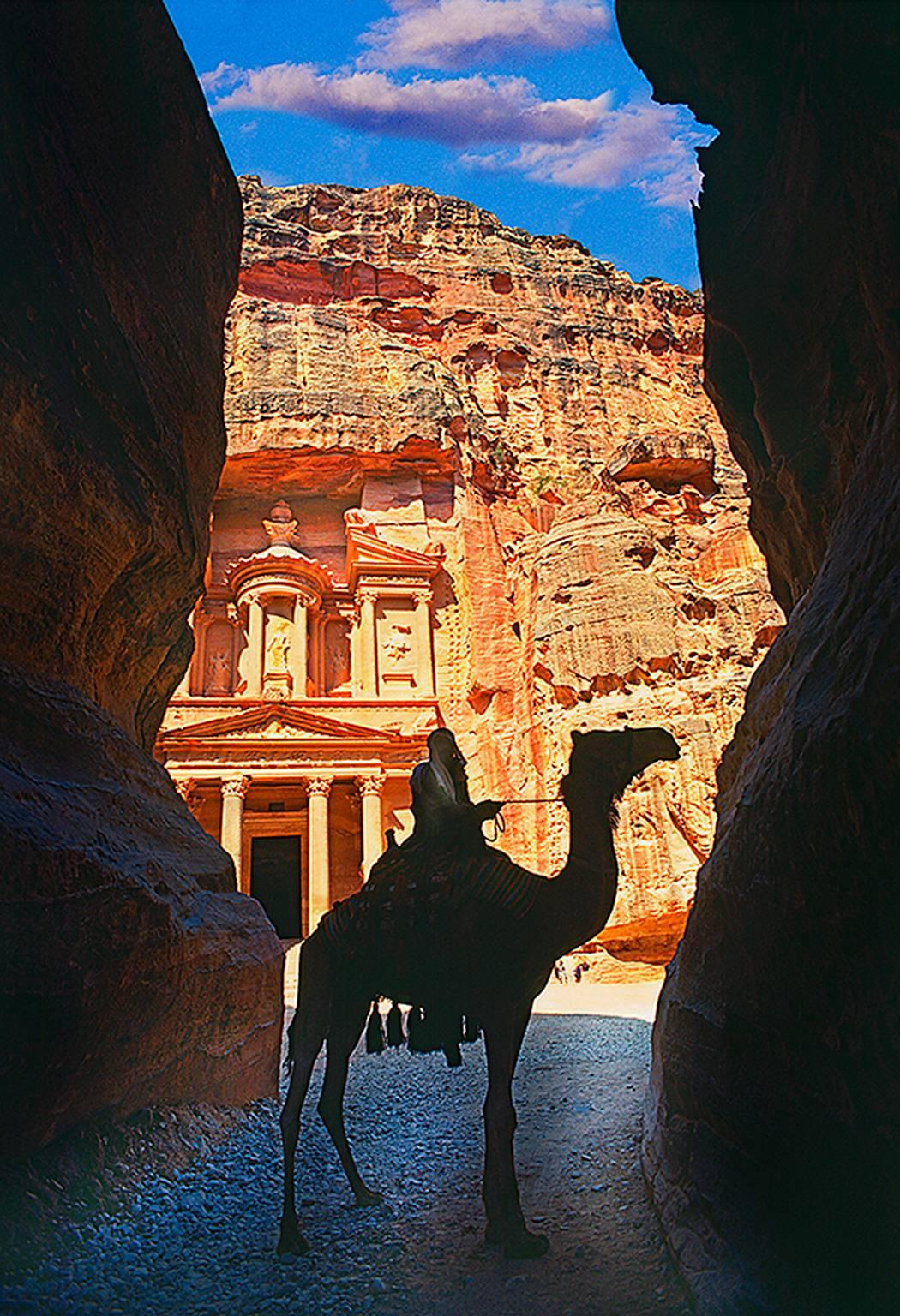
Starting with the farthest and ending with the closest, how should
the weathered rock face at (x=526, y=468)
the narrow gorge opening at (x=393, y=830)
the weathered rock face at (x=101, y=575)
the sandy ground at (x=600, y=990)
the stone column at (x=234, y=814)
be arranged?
the stone column at (x=234, y=814) < the weathered rock face at (x=526, y=468) < the sandy ground at (x=600, y=990) < the weathered rock face at (x=101, y=575) < the narrow gorge opening at (x=393, y=830)

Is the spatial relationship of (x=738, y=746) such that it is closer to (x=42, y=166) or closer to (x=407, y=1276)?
(x=407, y=1276)

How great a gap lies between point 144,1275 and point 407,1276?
1232mm

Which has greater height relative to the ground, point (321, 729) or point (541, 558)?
point (541, 558)

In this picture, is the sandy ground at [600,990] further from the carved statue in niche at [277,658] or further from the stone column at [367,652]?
the stone column at [367,652]

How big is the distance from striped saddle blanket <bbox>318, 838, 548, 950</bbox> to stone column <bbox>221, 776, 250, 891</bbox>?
2147 centimetres

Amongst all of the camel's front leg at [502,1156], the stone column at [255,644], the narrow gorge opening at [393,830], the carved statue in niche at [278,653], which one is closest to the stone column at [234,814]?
the stone column at [255,644]

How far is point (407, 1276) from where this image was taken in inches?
153

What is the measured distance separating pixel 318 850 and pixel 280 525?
45.2 ft

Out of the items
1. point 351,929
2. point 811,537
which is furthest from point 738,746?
point 351,929

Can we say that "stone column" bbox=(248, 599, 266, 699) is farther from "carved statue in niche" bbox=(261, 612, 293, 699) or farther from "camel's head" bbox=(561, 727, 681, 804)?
"camel's head" bbox=(561, 727, 681, 804)

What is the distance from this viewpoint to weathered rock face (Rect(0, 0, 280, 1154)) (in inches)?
175

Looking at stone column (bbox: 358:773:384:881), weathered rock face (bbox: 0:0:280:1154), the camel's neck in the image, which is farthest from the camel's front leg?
stone column (bbox: 358:773:384:881)

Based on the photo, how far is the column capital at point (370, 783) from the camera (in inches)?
1063

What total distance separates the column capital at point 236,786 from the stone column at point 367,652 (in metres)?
6.25
